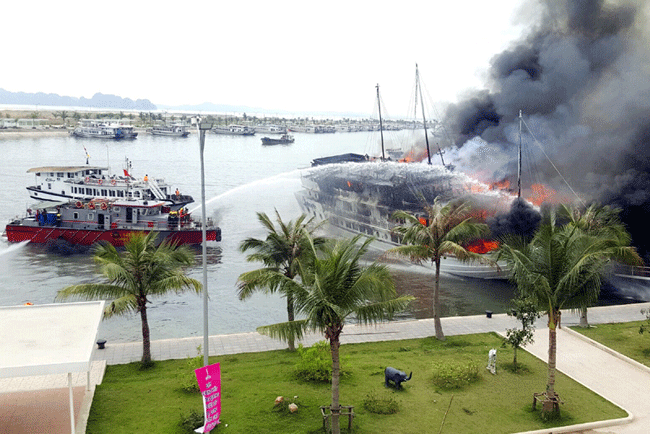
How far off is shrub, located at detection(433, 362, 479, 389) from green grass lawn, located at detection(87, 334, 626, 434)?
208mm

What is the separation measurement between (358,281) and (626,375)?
40.1ft

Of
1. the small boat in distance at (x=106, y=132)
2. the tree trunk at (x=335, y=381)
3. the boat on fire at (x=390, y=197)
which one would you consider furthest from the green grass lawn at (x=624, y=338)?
the small boat in distance at (x=106, y=132)

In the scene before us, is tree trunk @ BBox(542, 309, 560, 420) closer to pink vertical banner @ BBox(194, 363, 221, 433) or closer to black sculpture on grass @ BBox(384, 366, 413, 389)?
black sculpture on grass @ BBox(384, 366, 413, 389)

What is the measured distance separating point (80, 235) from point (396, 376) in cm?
3596

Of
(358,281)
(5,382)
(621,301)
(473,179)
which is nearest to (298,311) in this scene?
(358,281)

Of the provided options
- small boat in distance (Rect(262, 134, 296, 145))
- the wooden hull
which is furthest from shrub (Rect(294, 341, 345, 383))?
small boat in distance (Rect(262, 134, 296, 145))

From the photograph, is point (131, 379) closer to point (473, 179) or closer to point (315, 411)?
point (315, 411)

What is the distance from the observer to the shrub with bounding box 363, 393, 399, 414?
17844mm

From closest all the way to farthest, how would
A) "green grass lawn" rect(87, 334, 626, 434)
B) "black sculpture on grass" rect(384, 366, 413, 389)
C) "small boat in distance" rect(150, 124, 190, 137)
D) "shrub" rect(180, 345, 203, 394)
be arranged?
"green grass lawn" rect(87, 334, 626, 434) → "shrub" rect(180, 345, 203, 394) → "black sculpture on grass" rect(384, 366, 413, 389) → "small boat in distance" rect(150, 124, 190, 137)

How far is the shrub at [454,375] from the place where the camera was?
1991 centimetres

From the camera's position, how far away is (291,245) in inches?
868

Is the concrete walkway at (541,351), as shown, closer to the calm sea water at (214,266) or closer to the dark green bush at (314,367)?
the dark green bush at (314,367)

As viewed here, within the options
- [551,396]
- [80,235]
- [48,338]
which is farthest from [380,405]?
[80,235]

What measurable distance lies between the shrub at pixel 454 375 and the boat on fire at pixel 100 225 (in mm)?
31109
